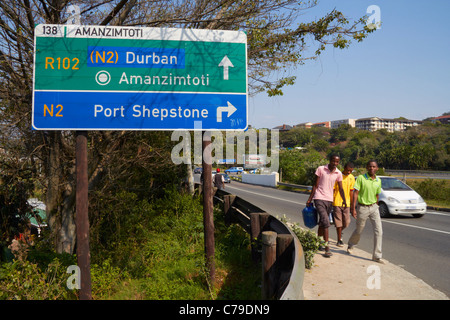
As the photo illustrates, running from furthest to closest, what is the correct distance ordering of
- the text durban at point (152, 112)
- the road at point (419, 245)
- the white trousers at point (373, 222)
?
the white trousers at point (373, 222)
the road at point (419, 245)
the text durban at point (152, 112)

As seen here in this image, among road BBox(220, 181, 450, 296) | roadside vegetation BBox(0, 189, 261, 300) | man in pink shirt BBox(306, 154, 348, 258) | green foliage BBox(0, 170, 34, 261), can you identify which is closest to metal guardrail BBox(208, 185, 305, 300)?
roadside vegetation BBox(0, 189, 261, 300)

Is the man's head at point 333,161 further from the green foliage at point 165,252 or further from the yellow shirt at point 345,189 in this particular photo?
the green foliage at point 165,252

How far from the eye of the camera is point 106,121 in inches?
198

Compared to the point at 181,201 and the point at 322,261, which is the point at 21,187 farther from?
the point at 322,261

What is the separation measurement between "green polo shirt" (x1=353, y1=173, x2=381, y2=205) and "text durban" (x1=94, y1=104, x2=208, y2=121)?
3.49 m

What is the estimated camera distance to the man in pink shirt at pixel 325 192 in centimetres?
711

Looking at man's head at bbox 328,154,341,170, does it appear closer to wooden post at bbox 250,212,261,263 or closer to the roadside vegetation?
wooden post at bbox 250,212,261,263

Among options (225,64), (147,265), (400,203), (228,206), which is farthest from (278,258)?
(400,203)

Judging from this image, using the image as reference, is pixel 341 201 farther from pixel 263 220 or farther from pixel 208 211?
pixel 208 211

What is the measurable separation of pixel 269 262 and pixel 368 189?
331 cm

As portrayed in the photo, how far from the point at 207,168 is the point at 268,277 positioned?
1.83 metres

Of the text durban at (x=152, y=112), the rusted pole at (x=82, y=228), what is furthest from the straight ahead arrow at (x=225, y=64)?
the rusted pole at (x=82, y=228)

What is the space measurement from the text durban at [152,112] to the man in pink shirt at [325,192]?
3.04 meters
